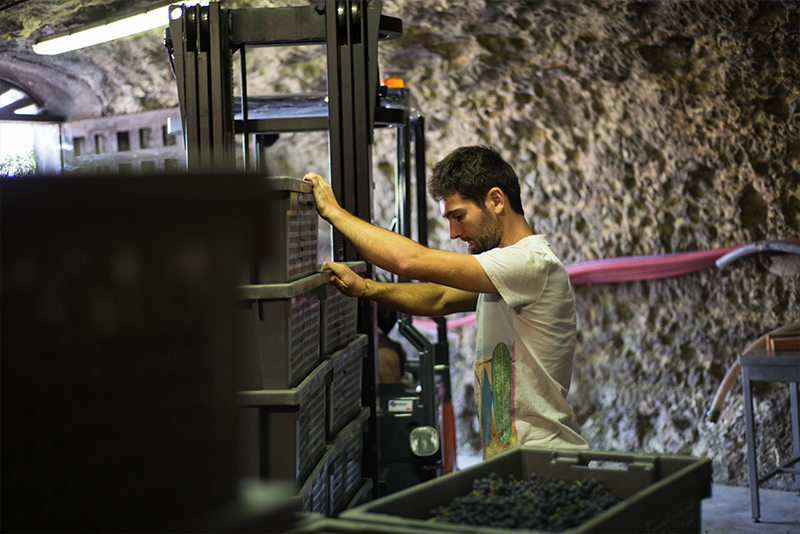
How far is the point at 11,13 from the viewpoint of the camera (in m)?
5.16

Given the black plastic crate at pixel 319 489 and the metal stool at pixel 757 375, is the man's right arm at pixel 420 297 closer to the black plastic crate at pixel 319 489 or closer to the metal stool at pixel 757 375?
the black plastic crate at pixel 319 489

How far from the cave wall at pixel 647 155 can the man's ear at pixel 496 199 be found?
10.1 feet

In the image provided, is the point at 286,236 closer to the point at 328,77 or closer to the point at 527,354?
the point at 527,354

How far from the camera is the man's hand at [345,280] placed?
2.17 metres

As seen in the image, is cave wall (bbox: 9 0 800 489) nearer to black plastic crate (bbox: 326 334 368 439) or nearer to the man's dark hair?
the man's dark hair

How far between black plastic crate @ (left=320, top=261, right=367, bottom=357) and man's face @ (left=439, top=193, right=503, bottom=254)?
385mm

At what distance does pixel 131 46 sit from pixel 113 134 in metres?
1.06

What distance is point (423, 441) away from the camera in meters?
3.66

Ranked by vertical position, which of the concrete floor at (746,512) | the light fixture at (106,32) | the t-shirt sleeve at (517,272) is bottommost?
the concrete floor at (746,512)

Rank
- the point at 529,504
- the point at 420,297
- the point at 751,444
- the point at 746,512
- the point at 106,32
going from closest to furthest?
1. the point at 529,504
2. the point at 420,297
3. the point at 751,444
4. the point at 746,512
5. the point at 106,32

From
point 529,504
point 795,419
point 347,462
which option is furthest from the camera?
point 795,419

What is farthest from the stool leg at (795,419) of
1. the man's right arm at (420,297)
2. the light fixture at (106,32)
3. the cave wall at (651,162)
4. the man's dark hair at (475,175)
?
the light fixture at (106,32)

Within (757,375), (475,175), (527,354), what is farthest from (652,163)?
(527,354)

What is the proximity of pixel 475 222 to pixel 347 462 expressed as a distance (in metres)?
0.88
